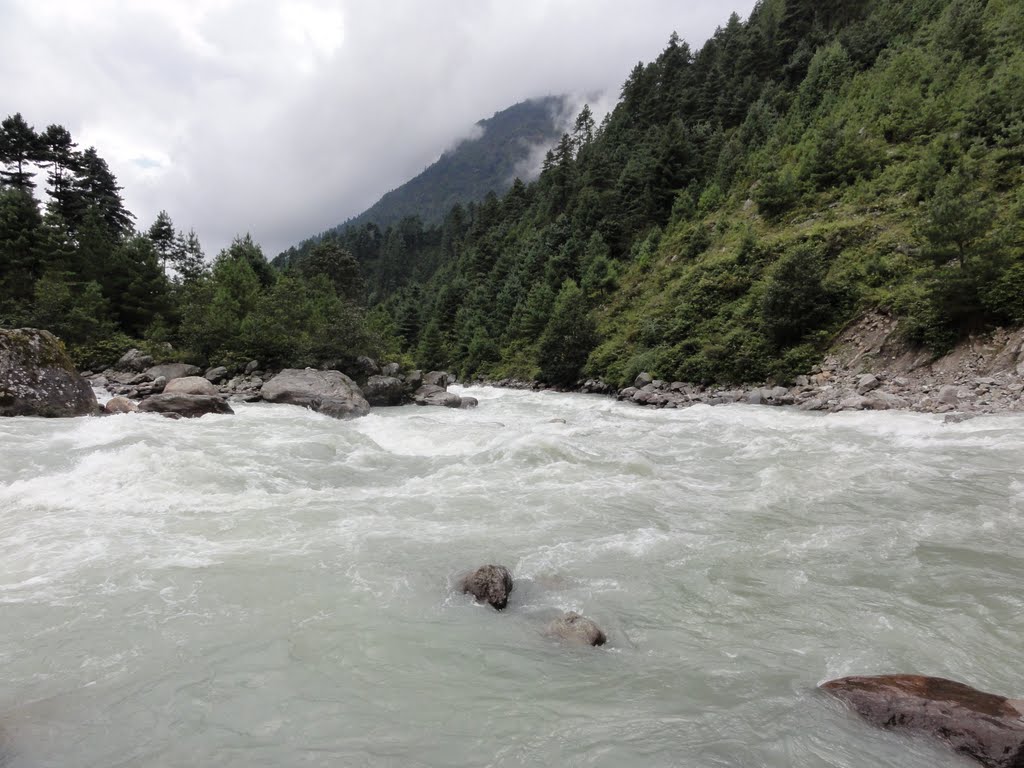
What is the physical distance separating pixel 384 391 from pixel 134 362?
1312 centimetres

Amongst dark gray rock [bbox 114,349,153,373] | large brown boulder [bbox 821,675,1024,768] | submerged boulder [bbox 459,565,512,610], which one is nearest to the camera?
large brown boulder [bbox 821,675,1024,768]

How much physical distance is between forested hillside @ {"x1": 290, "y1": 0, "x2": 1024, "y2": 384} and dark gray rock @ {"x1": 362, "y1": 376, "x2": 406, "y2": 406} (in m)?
14.2

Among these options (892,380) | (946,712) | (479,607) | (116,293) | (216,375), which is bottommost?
(479,607)

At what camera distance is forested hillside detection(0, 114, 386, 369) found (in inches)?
1022

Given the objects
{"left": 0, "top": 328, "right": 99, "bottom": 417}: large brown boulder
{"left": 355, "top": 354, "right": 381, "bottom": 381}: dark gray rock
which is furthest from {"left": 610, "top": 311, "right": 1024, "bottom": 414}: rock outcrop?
A: {"left": 0, "top": 328, "right": 99, "bottom": 417}: large brown boulder

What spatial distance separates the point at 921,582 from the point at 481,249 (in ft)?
240

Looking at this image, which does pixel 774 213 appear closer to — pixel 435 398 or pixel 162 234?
pixel 435 398

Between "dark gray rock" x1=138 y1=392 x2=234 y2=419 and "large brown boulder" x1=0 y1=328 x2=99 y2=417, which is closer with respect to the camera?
"large brown boulder" x1=0 y1=328 x2=99 y2=417

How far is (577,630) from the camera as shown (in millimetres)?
4617

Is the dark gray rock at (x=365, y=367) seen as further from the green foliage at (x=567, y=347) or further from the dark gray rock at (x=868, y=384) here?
the dark gray rock at (x=868, y=384)

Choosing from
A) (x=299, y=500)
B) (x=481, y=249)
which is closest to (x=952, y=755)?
(x=299, y=500)

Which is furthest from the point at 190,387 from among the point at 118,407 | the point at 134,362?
the point at 134,362

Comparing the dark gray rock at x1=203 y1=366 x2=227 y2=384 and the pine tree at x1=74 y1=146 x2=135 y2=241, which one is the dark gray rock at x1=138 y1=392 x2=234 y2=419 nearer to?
the dark gray rock at x1=203 y1=366 x2=227 y2=384

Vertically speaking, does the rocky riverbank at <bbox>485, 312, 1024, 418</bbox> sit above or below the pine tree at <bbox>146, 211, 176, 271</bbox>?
below
